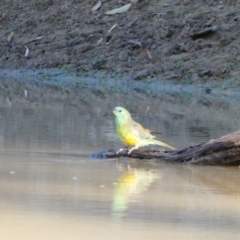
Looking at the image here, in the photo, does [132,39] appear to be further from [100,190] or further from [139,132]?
[100,190]

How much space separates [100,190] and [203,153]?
182 centimetres

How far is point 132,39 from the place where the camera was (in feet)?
69.2

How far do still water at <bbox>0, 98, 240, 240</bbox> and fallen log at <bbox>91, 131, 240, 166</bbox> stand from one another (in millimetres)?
95

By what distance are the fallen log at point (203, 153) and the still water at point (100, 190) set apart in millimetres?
95

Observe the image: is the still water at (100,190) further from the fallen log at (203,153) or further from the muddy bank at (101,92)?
the muddy bank at (101,92)

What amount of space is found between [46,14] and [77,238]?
1962cm

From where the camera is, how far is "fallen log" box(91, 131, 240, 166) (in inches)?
326

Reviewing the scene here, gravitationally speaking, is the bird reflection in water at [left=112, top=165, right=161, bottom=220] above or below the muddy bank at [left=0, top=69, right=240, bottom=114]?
below

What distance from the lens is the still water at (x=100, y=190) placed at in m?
5.53

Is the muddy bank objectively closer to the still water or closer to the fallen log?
the still water

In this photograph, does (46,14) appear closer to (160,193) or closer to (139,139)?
(139,139)

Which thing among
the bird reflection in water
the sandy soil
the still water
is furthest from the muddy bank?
the bird reflection in water

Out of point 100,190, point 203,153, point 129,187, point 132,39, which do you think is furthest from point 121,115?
point 132,39

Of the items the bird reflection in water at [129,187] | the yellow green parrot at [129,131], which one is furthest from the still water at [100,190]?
the yellow green parrot at [129,131]
